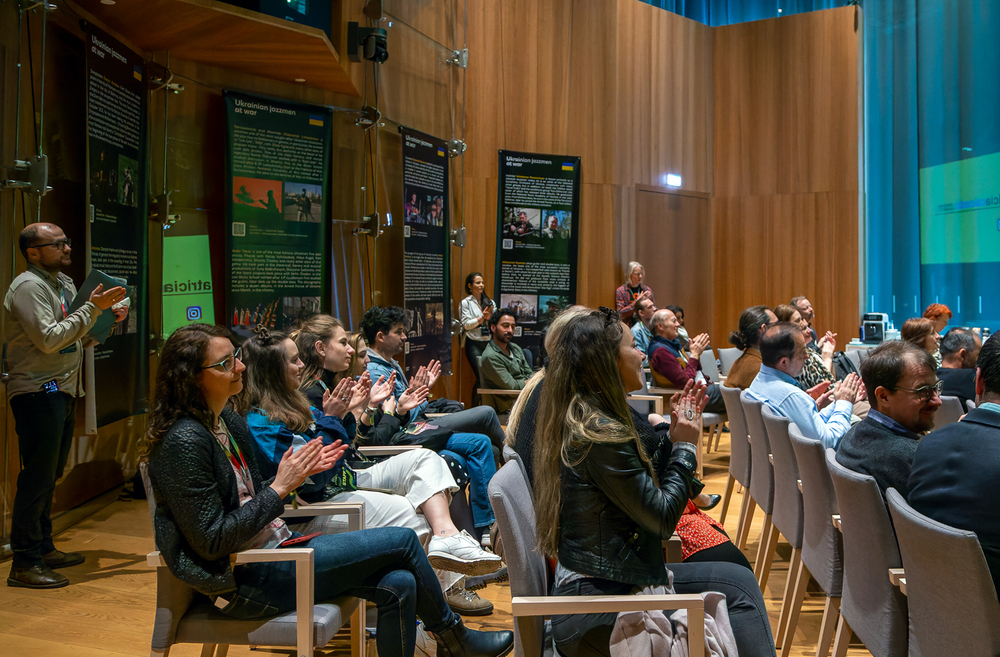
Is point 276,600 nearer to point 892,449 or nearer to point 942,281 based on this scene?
point 892,449

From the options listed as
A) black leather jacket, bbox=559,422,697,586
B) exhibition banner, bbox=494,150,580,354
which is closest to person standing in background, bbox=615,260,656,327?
exhibition banner, bbox=494,150,580,354

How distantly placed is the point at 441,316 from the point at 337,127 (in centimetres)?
203

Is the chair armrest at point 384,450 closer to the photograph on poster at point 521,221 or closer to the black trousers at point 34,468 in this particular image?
the black trousers at point 34,468

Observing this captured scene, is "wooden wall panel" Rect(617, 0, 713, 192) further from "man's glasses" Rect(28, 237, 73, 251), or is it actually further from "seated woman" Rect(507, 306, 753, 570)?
"seated woman" Rect(507, 306, 753, 570)

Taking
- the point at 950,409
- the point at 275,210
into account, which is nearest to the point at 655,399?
the point at 950,409

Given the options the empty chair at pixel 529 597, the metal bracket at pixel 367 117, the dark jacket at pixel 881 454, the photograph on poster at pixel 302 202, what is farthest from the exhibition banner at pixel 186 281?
the dark jacket at pixel 881 454

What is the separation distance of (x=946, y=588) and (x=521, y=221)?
284 inches

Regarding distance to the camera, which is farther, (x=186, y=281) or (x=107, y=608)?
(x=186, y=281)

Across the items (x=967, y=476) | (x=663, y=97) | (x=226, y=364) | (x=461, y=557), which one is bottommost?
(x=461, y=557)

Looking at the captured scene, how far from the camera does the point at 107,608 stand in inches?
128

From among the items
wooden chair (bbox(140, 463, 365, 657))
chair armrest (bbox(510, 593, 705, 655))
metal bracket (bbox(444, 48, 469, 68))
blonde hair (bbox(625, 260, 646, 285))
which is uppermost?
metal bracket (bbox(444, 48, 469, 68))

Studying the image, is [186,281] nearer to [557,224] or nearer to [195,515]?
[195,515]

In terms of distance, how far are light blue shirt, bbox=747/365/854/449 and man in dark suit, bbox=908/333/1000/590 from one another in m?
1.35

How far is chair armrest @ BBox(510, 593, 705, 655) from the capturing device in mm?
1775
